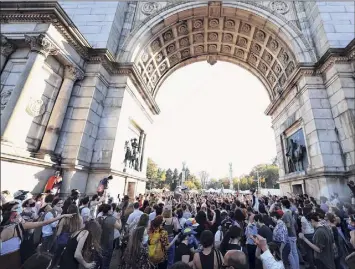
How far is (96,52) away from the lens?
1230cm

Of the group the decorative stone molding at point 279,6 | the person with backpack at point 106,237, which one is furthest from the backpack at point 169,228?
the decorative stone molding at point 279,6

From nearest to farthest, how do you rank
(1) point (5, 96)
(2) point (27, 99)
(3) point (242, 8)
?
(2) point (27, 99) < (1) point (5, 96) < (3) point (242, 8)

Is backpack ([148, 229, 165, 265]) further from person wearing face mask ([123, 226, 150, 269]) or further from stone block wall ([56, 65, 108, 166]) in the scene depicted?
stone block wall ([56, 65, 108, 166])

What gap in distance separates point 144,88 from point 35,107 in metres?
8.33

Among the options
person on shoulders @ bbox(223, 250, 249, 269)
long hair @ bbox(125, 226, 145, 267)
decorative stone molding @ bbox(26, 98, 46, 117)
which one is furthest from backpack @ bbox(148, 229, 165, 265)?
decorative stone molding @ bbox(26, 98, 46, 117)

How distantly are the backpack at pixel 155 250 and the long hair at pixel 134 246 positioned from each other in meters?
0.23

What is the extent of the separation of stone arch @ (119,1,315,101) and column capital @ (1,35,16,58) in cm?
647

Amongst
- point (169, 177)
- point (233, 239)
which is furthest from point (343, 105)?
point (169, 177)

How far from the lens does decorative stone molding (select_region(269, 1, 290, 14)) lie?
15.9m

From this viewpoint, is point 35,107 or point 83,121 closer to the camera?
point 35,107

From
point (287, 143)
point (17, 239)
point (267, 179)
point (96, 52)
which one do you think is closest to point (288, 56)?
point (287, 143)

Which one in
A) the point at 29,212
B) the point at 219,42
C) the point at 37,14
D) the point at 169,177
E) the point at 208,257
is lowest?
the point at 208,257

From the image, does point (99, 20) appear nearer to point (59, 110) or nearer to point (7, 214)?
point (59, 110)

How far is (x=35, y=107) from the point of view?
9.14m
